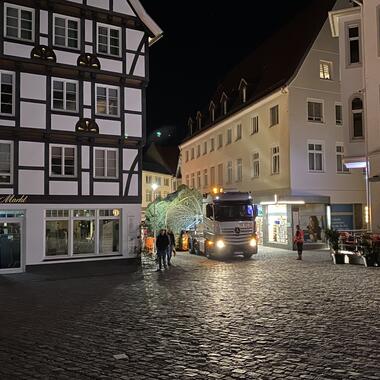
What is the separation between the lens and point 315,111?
32.6m

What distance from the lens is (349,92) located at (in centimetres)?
2575

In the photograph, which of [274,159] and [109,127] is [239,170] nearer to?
[274,159]

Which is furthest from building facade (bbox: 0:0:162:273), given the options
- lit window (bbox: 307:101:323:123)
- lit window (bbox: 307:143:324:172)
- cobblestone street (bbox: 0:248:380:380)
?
lit window (bbox: 307:143:324:172)

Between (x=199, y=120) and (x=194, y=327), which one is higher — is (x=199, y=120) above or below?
Answer: above

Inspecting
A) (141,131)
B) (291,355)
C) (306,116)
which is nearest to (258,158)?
(306,116)

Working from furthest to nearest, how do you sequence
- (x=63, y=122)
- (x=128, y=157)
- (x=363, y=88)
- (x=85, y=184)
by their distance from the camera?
(x=363, y=88), (x=128, y=157), (x=85, y=184), (x=63, y=122)

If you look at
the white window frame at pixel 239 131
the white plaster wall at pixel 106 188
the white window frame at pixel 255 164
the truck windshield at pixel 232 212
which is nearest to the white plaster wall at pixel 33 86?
the white plaster wall at pixel 106 188

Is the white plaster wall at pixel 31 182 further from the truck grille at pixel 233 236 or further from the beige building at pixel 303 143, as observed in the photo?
the beige building at pixel 303 143

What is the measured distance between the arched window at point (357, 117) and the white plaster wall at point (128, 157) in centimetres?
1112

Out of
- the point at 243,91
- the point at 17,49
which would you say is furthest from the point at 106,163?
the point at 243,91

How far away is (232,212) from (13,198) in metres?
10.9

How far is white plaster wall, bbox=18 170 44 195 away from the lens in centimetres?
2122

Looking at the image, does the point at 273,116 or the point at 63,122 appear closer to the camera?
the point at 63,122

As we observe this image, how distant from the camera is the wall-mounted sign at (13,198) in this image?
20688mm
